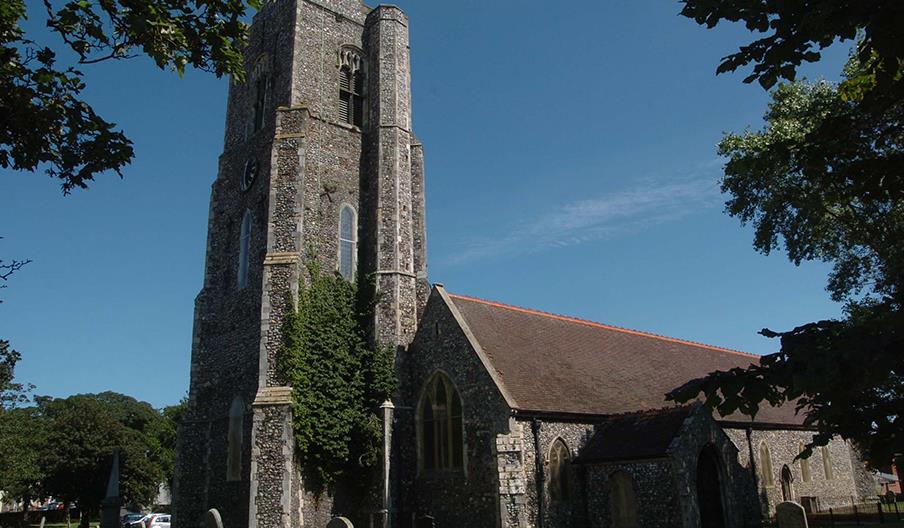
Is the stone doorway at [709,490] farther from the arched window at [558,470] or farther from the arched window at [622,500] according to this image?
the arched window at [558,470]

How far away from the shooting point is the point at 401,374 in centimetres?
2083

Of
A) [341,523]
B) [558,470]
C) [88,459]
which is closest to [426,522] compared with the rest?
[341,523]

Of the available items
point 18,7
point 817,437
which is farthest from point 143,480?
→ point 817,437

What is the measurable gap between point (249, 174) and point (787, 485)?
69.8 feet

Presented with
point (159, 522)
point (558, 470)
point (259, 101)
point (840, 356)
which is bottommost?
point (159, 522)

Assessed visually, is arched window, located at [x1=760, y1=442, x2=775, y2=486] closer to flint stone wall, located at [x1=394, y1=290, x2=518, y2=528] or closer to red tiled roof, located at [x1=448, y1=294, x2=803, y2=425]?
red tiled roof, located at [x1=448, y1=294, x2=803, y2=425]

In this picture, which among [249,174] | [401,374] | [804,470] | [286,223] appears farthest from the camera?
[804,470]

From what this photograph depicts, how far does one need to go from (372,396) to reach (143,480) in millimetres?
36347

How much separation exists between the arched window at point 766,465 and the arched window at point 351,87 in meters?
17.6

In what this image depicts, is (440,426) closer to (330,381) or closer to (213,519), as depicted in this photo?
(330,381)

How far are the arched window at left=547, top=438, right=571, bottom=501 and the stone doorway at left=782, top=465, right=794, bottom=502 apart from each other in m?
9.87

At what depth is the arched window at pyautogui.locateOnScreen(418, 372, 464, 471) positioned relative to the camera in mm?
19078

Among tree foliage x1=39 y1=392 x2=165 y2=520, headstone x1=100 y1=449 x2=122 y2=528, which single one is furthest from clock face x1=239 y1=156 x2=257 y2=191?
Answer: tree foliage x1=39 y1=392 x2=165 y2=520

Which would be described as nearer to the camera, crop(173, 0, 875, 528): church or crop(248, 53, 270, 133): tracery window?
crop(173, 0, 875, 528): church
